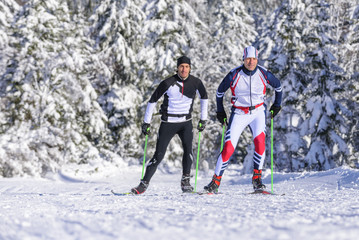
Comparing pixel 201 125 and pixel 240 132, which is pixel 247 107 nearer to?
pixel 240 132

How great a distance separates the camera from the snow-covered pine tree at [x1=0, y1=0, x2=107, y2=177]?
16.8 meters

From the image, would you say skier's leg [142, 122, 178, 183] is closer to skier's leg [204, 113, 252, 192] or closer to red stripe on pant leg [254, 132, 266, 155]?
skier's leg [204, 113, 252, 192]

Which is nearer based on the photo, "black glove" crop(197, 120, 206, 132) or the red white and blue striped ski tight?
the red white and blue striped ski tight

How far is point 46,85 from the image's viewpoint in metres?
18.8

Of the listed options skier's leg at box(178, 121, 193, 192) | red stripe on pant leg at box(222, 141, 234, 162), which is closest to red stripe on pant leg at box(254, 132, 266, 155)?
red stripe on pant leg at box(222, 141, 234, 162)

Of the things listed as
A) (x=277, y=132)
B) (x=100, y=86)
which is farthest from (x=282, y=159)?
(x=100, y=86)

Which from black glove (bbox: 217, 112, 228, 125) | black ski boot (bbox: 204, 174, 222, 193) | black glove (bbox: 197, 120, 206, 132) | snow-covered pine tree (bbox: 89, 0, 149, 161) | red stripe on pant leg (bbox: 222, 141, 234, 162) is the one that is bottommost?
black ski boot (bbox: 204, 174, 222, 193)

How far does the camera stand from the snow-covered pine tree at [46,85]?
16.8m

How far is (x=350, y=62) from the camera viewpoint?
905 inches

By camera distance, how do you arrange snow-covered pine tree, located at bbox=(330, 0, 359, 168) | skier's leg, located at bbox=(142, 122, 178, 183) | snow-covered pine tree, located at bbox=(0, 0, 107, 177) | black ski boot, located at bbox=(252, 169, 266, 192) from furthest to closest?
snow-covered pine tree, located at bbox=(330, 0, 359, 168) < snow-covered pine tree, located at bbox=(0, 0, 107, 177) < skier's leg, located at bbox=(142, 122, 178, 183) < black ski boot, located at bbox=(252, 169, 266, 192)

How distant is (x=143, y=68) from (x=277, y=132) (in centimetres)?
821

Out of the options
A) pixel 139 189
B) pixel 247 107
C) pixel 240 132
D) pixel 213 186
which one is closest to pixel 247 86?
pixel 247 107

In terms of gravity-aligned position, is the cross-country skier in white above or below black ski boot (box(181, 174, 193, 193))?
above

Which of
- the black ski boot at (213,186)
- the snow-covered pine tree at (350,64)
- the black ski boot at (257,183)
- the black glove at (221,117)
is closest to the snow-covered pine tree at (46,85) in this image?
the black glove at (221,117)
